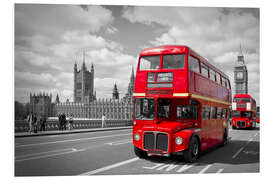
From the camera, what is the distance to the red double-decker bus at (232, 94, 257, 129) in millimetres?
27156

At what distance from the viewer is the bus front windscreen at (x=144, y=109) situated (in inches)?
350

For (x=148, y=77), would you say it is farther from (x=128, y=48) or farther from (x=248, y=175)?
(x=248, y=175)

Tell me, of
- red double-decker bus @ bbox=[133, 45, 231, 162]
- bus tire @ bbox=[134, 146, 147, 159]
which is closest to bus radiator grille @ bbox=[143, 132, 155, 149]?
red double-decker bus @ bbox=[133, 45, 231, 162]

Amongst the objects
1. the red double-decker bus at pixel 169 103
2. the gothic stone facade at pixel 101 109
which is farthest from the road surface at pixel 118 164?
the gothic stone facade at pixel 101 109

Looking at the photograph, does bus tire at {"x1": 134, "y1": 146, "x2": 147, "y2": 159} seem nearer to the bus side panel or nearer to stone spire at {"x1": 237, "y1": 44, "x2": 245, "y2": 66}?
the bus side panel

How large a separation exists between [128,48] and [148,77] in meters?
3.07

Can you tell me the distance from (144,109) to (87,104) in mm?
120139

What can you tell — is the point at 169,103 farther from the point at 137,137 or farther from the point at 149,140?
the point at 137,137

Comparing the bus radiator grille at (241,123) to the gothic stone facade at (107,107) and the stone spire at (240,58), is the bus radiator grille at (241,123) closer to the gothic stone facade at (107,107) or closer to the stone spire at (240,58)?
the stone spire at (240,58)
